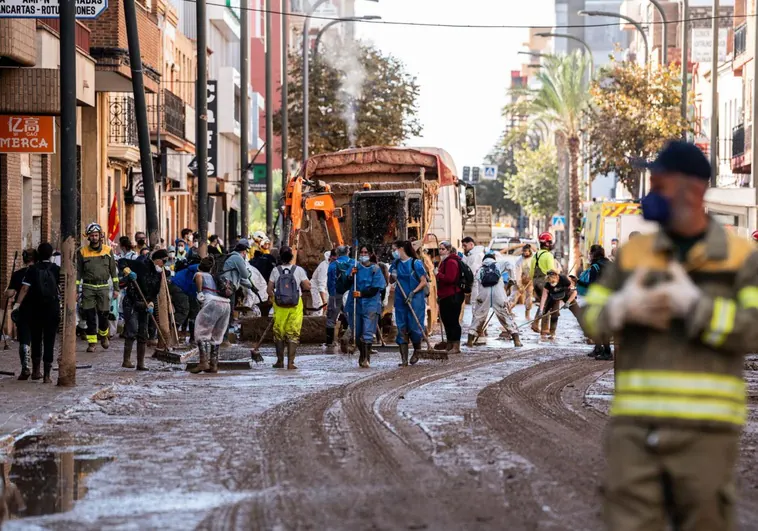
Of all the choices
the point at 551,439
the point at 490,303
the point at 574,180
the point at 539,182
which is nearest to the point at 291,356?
the point at 490,303

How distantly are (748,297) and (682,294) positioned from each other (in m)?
0.31

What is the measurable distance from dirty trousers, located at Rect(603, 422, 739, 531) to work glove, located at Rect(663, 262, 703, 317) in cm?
42

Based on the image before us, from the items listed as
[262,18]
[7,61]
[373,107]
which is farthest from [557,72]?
[7,61]

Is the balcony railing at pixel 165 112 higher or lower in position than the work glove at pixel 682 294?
higher

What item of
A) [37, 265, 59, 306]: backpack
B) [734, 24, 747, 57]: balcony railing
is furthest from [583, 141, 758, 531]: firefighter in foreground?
[734, 24, 747, 57]: balcony railing

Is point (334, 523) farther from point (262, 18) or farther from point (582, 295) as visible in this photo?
point (262, 18)

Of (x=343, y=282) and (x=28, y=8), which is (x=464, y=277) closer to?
(x=343, y=282)

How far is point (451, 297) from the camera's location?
23312 mm

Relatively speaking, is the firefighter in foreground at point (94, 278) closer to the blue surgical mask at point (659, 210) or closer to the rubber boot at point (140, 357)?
the rubber boot at point (140, 357)

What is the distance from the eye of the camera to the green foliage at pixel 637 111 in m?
55.5

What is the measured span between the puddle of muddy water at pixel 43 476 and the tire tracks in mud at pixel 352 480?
101 cm

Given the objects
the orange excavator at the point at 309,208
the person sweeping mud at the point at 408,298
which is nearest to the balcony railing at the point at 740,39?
the orange excavator at the point at 309,208

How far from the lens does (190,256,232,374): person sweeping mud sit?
62.8 ft

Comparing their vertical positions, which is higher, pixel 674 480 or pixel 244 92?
pixel 244 92
